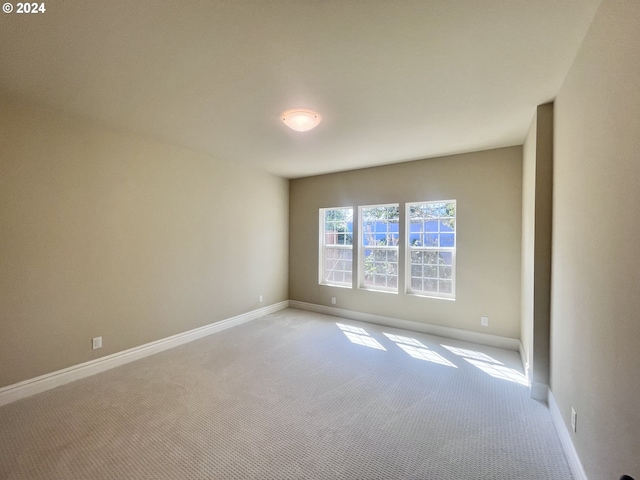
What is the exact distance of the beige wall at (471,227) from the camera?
355cm

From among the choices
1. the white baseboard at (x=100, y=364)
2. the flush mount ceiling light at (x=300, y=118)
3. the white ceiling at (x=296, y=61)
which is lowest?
the white baseboard at (x=100, y=364)

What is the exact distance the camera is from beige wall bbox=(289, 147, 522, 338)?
3551 mm

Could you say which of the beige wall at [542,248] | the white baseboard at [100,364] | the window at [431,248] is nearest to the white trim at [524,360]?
the beige wall at [542,248]

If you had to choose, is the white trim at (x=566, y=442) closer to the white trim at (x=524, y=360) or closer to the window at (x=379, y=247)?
the white trim at (x=524, y=360)

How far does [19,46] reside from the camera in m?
1.68

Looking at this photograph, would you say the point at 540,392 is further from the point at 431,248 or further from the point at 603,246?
the point at 431,248

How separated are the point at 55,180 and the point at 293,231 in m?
3.53

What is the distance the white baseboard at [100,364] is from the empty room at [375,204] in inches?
0.8

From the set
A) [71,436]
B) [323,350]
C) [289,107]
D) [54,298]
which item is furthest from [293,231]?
[71,436]

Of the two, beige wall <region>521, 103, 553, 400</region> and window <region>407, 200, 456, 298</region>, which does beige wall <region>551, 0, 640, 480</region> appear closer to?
beige wall <region>521, 103, 553, 400</region>

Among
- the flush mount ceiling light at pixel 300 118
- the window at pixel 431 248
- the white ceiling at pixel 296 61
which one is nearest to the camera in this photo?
the white ceiling at pixel 296 61

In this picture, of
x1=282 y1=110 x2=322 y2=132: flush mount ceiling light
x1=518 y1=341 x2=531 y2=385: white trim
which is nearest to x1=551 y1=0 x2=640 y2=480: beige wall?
Answer: x1=518 y1=341 x2=531 y2=385: white trim

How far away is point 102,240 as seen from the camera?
9.64 feet

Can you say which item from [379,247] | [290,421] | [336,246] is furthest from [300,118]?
[336,246]
